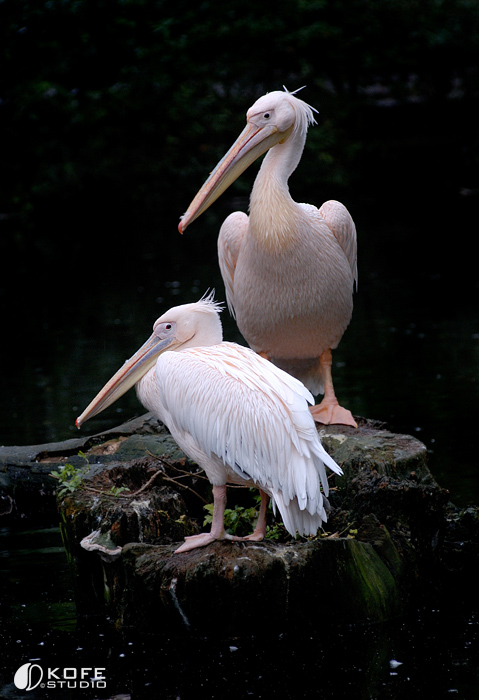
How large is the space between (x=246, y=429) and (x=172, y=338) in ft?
2.63

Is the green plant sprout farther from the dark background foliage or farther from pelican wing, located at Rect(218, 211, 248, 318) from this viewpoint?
the dark background foliage

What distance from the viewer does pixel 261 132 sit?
4844mm

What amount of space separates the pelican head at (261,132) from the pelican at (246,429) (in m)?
1.02

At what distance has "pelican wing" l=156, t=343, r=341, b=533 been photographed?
3.81m

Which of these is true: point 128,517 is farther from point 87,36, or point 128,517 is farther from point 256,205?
point 87,36

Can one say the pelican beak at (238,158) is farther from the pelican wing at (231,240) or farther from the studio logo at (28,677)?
the studio logo at (28,677)

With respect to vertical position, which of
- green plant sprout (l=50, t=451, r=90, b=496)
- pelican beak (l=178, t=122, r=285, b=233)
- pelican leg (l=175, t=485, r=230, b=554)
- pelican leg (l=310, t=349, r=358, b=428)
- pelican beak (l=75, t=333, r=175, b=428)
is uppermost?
pelican beak (l=178, t=122, r=285, b=233)

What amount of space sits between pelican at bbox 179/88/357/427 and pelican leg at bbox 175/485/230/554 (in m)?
1.15

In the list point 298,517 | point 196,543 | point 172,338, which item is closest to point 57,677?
point 196,543

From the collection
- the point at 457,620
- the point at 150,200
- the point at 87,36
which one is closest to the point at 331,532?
the point at 457,620

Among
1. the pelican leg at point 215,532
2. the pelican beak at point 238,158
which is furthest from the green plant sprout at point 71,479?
the pelican beak at point 238,158

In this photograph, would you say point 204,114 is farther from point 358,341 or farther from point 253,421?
point 253,421

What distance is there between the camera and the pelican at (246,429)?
3.81 meters

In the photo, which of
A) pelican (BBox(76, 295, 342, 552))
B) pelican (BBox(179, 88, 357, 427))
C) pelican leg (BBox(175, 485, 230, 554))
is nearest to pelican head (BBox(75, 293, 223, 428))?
pelican (BBox(76, 295, 342, 552))
